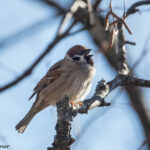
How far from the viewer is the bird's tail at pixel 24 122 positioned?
480 centimetres

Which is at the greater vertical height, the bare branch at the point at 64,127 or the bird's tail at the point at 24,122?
the bare branch at the point at 64,127

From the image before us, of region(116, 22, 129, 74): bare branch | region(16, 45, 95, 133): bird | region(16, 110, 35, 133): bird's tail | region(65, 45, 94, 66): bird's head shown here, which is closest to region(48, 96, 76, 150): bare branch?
region(116, 22, 129, 74): bare branch

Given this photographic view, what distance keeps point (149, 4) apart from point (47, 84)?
6.24ft

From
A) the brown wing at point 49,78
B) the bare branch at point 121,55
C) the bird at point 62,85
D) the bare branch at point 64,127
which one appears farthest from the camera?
the brown wing at point 49,78

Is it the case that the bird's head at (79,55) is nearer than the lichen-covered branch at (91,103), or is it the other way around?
the lichen-covered branch at (91,103)

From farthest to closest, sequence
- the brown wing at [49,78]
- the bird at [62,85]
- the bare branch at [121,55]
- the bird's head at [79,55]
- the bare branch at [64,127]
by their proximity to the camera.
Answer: the bird's head at [79,55]
the brown wing at [49,78]
the bird at [62,85]
the bare branch at [121,55]
the bare branch at [64,127]

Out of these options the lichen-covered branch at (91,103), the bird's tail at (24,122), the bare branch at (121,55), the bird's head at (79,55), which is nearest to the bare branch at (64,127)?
the lichen-covered branch at (91,103)

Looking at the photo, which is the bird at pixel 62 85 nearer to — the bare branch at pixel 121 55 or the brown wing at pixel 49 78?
the brown wing at pixel 49 78

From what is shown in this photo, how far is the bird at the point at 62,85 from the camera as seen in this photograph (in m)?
4.74

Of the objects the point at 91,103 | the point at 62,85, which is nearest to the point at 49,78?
the point at 62,85

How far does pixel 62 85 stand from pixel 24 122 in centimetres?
72

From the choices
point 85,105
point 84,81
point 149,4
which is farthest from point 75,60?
point 85,105

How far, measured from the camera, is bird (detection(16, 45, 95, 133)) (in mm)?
4738

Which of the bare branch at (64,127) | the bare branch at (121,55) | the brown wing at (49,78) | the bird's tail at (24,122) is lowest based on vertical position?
the bird's tail at (24,122)
